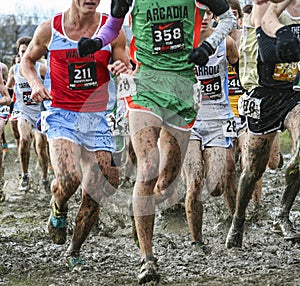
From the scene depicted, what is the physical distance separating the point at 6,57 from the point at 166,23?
3374 centimetres

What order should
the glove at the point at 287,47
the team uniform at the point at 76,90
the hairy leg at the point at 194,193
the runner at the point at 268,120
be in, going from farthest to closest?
1. the hairy leg at the point at 194,193
2. the team uniform at the point at 76,90
3. the runner at the point at 268,120
4. the glove at the point at 287,47

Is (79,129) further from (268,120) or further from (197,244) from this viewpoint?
(268,120)

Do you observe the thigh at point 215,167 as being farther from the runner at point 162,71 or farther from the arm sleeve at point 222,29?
the arm sleeve at point 222,29

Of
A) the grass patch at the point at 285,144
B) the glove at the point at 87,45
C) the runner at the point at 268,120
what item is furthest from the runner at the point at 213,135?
the grass patch at the point at 285,144

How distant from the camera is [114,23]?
227 inches

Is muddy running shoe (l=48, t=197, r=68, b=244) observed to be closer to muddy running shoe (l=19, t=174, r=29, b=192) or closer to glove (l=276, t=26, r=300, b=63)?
glove (l=276, t=26, r=300, b=63)

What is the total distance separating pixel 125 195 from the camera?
34.3 feet

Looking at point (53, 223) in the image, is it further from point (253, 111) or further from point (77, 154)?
point (253, 111)

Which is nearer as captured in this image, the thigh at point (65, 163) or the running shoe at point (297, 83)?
the running shoe at point (297, 83)

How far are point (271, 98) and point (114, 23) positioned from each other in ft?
4.80

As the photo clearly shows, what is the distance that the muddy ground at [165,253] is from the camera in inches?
211

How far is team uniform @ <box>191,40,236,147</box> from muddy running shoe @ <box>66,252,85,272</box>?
1872mm

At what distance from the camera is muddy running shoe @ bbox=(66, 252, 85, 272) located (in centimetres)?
591

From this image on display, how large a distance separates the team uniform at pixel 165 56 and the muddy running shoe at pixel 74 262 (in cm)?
139
